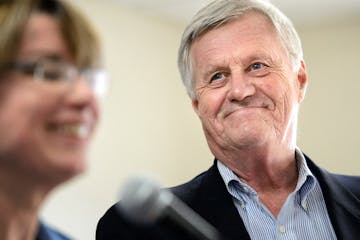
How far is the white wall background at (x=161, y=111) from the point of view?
338 centimetres

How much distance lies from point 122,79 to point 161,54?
0.48 metres

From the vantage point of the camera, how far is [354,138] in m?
3.85

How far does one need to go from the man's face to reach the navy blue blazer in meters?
0.13

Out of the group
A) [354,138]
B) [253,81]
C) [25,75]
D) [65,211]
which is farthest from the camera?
[354,138]

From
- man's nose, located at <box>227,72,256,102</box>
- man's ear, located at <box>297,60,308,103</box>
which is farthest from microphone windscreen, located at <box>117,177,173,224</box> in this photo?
man's ear, located at <box>297,60,308,103</box>

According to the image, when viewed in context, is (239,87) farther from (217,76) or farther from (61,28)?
(61,28)

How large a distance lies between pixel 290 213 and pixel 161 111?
2.41m

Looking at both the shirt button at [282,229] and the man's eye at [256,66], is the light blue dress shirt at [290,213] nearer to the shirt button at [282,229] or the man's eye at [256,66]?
the shirt button at [282,229]

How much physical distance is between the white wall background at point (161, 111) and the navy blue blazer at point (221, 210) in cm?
174

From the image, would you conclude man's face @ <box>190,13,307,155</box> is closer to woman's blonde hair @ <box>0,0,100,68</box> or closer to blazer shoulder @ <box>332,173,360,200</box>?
blazer shoulder @ <box>332,173,360,200</box>

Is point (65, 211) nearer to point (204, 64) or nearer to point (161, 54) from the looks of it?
point (161, 54)

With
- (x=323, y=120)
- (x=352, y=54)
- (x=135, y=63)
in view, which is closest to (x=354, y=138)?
(x=323, y=120)

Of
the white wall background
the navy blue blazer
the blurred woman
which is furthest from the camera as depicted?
the white wall background

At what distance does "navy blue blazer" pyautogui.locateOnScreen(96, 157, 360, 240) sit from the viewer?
1.43 m
